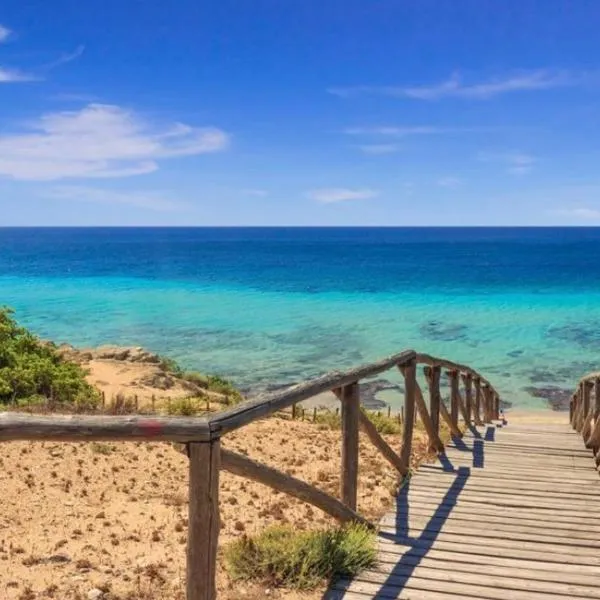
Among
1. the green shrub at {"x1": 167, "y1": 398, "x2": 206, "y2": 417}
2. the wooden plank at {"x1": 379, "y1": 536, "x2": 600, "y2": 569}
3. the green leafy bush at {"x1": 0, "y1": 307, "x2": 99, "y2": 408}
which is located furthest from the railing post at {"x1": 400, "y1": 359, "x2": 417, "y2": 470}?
the green leafy bush at {"x1": 0, "y1": 307, "x2": 99, "y2": 408}

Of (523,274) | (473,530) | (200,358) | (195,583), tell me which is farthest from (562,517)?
(523,274)

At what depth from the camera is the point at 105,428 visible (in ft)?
11.5

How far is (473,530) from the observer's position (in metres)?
5.77

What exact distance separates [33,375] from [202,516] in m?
11.6

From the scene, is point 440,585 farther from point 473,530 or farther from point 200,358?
point 200,358

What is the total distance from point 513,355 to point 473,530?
91.7ft

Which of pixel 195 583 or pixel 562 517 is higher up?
pixel 195 583

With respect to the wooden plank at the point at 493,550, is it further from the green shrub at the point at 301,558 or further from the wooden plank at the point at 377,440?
the wooden plank at the point at 377,440

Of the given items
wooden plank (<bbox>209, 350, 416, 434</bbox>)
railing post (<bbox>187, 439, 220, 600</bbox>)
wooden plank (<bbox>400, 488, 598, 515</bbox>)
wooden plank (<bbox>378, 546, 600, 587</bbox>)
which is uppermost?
wooden plank (<bbox>209, 350, 416, 434</bbox>)

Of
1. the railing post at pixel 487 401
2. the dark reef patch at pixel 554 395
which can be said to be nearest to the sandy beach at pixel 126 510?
the railing post at pixel 487 401

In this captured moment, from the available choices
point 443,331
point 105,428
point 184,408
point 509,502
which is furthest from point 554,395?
point 105,428

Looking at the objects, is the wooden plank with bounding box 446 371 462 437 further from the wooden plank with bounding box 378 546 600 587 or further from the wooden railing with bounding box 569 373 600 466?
the wooden plank with bounding box 378 546 600 587

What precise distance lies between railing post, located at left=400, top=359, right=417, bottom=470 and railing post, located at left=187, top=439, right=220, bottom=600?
4096mm

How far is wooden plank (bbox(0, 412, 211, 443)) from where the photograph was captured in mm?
3385
